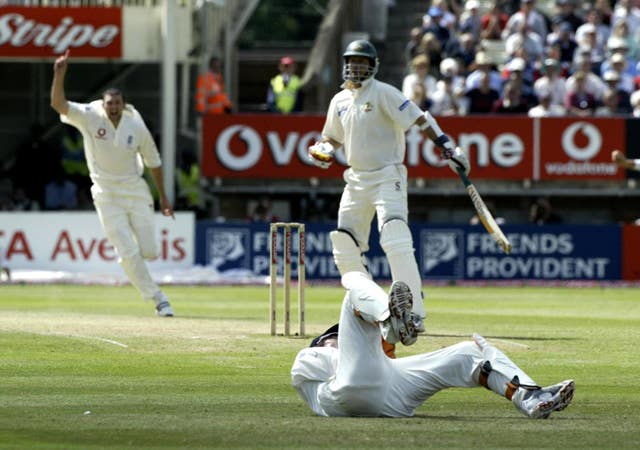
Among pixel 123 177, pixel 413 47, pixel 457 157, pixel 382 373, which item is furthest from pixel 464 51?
pixel 382 373

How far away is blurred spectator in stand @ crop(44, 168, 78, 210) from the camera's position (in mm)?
A: 24391

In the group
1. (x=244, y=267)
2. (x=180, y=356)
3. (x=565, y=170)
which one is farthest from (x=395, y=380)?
(x=565, y=170)

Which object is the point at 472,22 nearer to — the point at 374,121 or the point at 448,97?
the point at 448,97

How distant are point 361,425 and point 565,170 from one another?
16.6m

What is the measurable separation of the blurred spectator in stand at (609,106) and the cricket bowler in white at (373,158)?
11.8m

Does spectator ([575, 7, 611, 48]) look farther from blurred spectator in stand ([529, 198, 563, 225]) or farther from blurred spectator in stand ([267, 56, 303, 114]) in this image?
blurred spectator in stand ([267, 56, 303, 114])

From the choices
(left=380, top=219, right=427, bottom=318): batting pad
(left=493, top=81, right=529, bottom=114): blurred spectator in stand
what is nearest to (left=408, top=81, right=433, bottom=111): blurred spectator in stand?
(left=493, top=81, right=529, bottom=114): blurred spectator in stand

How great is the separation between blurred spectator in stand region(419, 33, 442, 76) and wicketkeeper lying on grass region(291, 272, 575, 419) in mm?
17777

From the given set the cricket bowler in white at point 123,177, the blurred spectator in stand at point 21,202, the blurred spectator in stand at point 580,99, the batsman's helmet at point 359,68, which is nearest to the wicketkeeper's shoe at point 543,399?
the batsman's helmet at point 359,68

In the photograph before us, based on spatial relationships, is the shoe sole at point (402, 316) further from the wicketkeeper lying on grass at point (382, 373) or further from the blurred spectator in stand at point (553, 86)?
the blurred spectator in stand at point (553, 86)

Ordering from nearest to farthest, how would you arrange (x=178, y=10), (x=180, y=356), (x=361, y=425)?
(x=361, y=425)
(x=180, y=356)
(x=178, y=10)

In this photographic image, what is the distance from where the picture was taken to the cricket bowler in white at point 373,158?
1168cm

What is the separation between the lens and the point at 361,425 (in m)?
7.50

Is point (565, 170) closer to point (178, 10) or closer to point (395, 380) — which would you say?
point (178, 10)
